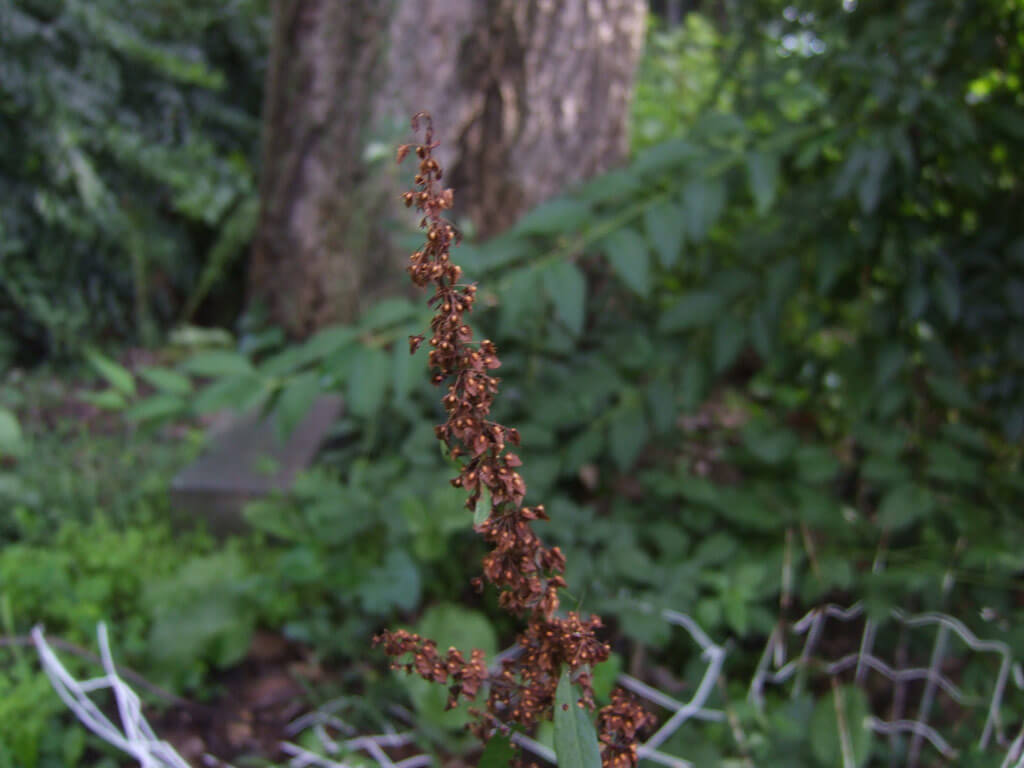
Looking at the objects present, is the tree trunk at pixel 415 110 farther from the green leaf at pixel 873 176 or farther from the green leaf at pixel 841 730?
the green leaf at pixel 841 730

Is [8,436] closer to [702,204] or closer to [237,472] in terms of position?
[237,472]

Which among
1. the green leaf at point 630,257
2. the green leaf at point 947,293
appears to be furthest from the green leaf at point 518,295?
the green leaf at point 947,293

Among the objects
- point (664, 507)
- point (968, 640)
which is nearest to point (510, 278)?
point (664, 507)

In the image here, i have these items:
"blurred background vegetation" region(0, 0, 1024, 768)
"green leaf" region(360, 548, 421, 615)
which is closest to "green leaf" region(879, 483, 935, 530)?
"blurred background vegetation" region(0, 0, 1024, 768)

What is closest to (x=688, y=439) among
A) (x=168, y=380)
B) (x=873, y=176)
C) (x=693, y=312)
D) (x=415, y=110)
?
(x=693, y=312)

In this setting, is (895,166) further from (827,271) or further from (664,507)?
(664,507)
